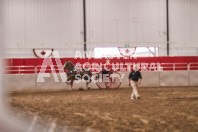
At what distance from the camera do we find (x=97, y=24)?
70.0 ft

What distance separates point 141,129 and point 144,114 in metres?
1.85

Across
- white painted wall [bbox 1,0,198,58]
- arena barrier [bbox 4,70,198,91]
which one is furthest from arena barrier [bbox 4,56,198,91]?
white painted wall [bbox 1,0,198,58]

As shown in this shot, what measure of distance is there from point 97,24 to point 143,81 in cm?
651

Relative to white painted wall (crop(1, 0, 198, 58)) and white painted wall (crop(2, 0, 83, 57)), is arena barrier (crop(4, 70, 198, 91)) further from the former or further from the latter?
white painted wall (crop(2, 0, 83, 57))

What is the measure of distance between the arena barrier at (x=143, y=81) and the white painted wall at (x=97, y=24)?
406 cm

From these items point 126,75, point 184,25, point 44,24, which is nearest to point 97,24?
point 44,24

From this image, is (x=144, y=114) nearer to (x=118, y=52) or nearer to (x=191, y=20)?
(x=118, y=52)

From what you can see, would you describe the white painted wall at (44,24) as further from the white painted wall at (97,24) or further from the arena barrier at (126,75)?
the arena barrier at (126,75)

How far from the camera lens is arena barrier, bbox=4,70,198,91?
15867mm

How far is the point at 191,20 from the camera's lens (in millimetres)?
22203

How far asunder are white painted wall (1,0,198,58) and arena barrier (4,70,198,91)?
13.3ft

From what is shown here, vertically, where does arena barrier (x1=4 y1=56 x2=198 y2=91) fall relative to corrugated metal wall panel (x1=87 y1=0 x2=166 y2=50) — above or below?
below

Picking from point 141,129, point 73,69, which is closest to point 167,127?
point 141,129

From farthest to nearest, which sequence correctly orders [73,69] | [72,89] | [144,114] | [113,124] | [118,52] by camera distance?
[118,52], [72,89], [73,69], [144,114], [113,124]
